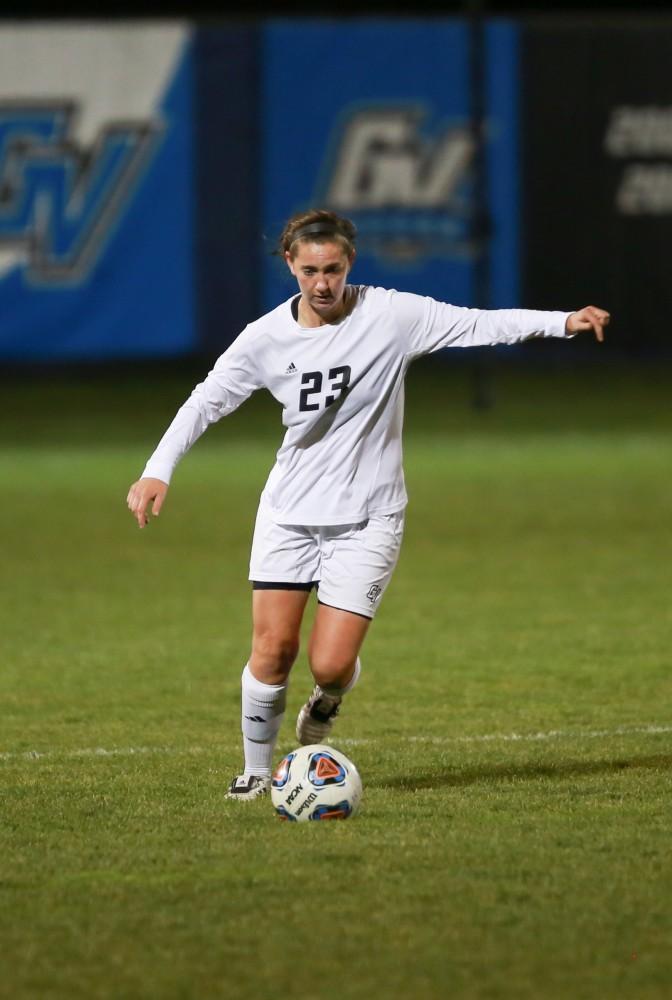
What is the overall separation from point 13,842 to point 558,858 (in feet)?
5.18

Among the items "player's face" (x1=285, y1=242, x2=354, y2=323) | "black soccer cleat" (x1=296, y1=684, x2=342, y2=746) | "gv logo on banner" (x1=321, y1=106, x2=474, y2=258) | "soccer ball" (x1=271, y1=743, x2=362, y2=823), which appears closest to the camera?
"soccer ball" (x1=271, y1=743, x2=362, y2=823)

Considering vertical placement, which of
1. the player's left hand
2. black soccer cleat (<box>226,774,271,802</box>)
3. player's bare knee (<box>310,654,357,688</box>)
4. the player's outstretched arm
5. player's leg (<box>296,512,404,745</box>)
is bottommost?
black soccer cleat (<box>226,774,271,802</box>)

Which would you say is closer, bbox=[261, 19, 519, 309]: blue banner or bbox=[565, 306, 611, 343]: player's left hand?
bbox=[565, 306, 611, 343]: player's left hand

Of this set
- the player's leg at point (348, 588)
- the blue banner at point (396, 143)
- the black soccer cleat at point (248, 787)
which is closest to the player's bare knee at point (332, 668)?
the player's leg at point (348, 588)

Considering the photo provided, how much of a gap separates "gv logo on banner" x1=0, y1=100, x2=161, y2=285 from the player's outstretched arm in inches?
589

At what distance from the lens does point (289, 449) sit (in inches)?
243

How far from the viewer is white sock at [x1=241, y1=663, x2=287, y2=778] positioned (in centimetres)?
611

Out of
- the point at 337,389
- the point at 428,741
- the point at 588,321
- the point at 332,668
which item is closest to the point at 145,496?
the point at 337,389

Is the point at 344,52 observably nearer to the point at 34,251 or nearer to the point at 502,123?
the point at 502,123

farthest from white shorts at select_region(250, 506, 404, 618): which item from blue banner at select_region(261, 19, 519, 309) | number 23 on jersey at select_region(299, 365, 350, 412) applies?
blue banner at select_region(261, 19, 519, 309)

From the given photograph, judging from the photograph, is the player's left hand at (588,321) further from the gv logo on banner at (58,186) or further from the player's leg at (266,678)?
the gv logo on banner at (58,186)

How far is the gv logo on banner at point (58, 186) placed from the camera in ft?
67.5

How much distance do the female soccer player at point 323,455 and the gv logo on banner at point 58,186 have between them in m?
14.8

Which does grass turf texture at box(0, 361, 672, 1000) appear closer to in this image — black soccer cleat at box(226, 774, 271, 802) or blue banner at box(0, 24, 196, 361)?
black soccer cleat at box(226, 774, 271, 802)
